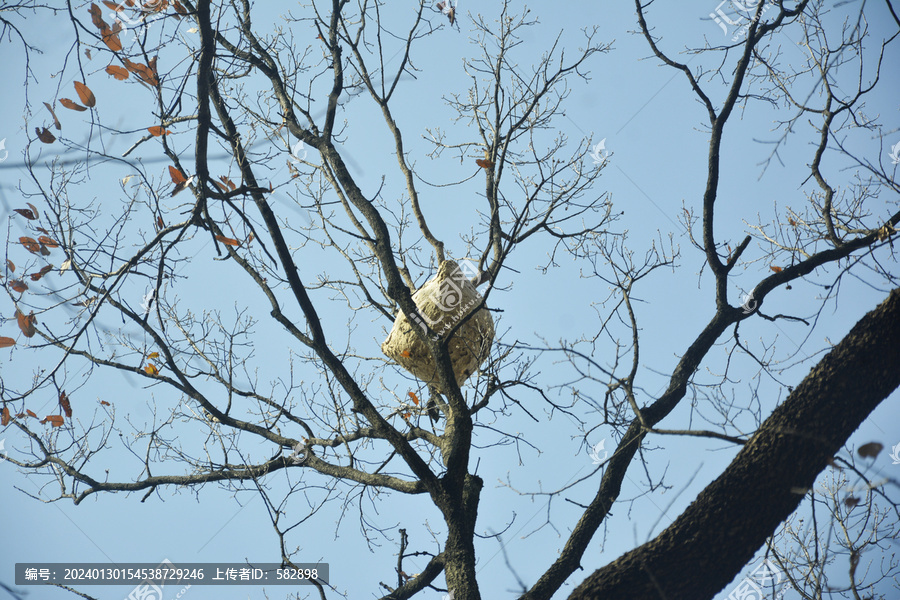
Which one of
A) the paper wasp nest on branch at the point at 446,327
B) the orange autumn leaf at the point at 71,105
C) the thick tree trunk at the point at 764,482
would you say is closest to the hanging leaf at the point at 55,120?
the orange autumn leaf at the point at 71,105

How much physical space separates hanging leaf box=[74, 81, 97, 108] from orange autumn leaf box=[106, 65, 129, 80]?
0.17m

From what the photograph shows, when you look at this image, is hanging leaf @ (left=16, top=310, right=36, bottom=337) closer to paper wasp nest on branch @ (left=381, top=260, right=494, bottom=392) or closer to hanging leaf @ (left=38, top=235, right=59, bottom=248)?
hanging leaf @ (left=38, top=235, right=59, bottom=248)

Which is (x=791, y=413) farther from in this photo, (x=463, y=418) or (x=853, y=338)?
(x=463, y=418)

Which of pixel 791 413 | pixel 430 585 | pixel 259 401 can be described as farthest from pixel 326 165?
pixel 791 413

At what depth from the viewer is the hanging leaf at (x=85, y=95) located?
9.29 feet

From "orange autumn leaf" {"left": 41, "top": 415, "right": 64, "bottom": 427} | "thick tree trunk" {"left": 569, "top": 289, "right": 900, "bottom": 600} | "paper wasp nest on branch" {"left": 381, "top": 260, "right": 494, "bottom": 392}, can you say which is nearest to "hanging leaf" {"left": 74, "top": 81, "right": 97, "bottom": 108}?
→ "paper wasp nest on branch" {"left": 381, "top": 260, "right": 494, "bottom": 392}

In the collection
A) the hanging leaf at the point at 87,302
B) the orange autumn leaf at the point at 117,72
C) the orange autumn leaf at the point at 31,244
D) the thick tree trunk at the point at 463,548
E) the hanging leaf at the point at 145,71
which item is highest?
the orange autumn leaf at the point at 31,244

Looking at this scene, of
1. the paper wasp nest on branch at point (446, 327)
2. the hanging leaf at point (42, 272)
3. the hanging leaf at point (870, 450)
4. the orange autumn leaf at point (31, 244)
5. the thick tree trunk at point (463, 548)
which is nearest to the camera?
the hanging leaf at point (870, 450)

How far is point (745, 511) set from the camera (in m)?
3.07

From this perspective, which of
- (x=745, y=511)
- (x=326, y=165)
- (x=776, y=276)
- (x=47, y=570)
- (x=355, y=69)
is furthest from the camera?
(x=47, y=570)

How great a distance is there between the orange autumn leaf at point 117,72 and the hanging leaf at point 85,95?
0.54 feet

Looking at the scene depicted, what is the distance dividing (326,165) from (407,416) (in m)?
2.00

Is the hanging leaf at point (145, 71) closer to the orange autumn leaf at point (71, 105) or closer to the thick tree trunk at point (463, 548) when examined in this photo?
the orange autumn leaf at point (71, 105)

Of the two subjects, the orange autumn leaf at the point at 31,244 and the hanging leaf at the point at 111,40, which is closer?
the hanging leaf at the point at 111,40
